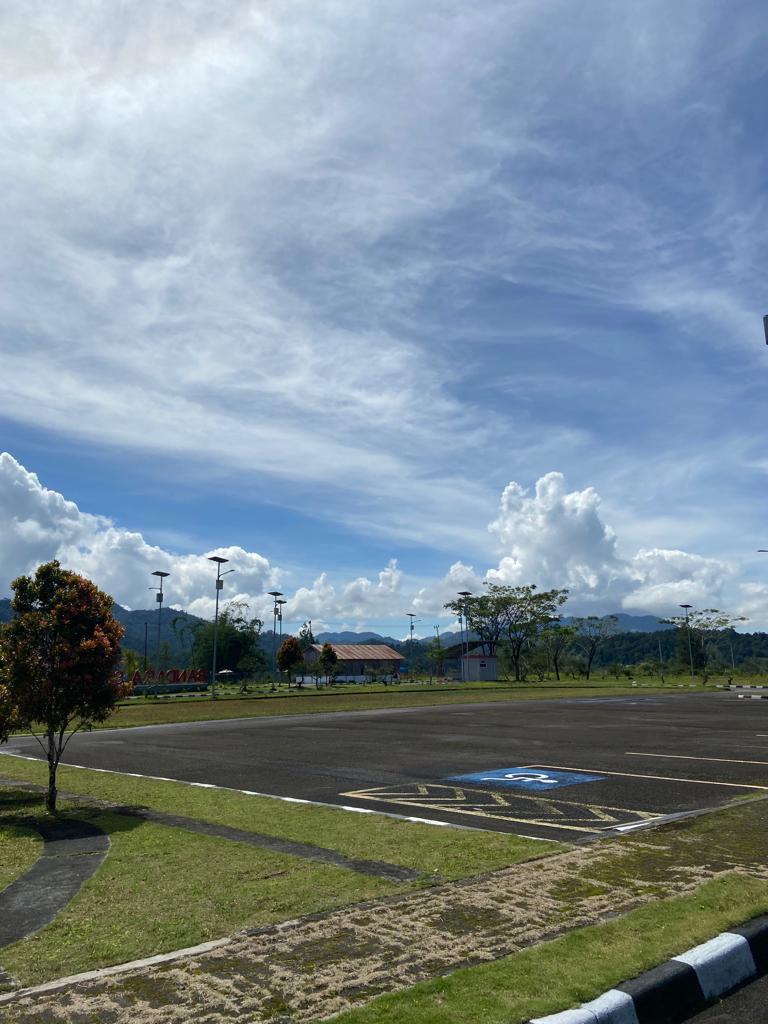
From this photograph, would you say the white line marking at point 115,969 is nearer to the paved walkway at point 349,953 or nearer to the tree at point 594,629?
the paved walkway at point 349,953

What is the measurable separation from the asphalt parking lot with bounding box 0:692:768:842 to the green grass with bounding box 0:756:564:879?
2.57 ft

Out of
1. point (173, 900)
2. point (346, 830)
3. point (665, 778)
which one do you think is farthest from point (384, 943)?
point (665, 778)

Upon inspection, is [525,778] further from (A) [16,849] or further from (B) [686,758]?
(A) [16,849]

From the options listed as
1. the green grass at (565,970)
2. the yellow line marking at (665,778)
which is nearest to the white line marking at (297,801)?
the green grass at (565,970)

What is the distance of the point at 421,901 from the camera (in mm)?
6172

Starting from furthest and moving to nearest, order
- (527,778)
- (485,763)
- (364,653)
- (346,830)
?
(364,653) → (485,763) → (527,778) → (346,830)

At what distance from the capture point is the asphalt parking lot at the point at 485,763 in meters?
10.8

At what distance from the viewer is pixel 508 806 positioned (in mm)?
10898

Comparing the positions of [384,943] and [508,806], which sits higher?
[384,943]

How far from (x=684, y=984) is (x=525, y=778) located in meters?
9.13

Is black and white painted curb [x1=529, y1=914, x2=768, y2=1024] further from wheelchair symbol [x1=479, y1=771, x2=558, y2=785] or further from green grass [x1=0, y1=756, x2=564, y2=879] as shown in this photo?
wheelchair symbol [x1=479, y1=771, x2=558, y2=785]

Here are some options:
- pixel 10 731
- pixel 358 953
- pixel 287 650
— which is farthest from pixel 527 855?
pixel 287 650

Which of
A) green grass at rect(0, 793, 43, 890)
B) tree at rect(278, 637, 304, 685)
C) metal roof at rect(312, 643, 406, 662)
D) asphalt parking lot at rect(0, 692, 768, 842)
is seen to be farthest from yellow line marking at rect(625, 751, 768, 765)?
metal roof at rect(312, 643, 406, 662)

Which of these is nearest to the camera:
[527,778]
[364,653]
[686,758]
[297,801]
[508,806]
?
[508,806]
